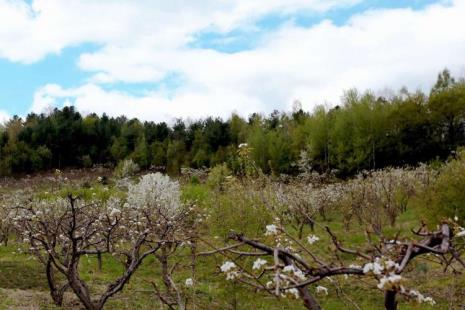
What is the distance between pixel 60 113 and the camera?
58594mm

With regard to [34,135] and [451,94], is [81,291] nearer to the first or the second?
[451,94]

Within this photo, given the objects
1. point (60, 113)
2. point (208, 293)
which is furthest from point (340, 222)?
point (60, 113)

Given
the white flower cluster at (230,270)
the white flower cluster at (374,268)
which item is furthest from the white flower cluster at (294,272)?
the white flower cluster at (374,268)

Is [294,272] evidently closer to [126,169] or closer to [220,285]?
[220,285]

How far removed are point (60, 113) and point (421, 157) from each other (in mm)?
39472

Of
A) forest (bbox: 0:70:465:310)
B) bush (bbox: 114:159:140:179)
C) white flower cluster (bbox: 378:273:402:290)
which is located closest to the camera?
white flower cluster (bbox: 378:273:402:290)

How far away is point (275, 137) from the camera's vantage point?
45.0 metres

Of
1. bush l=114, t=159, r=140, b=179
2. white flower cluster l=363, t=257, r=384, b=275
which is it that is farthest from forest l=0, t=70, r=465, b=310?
bush l=114, t=159, r=140, b=179

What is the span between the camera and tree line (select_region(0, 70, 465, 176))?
38.8 metres

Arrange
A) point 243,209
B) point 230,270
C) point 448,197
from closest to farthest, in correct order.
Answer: point 230,270, point 243,209, point 448,197

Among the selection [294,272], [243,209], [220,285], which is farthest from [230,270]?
[220,285]

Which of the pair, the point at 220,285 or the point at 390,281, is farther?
the point at 220,285

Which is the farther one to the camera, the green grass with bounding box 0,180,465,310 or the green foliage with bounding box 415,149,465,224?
the green foliage with bounding box 415,149,465,224

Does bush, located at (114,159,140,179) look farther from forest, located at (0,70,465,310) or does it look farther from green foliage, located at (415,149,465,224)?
green foliage, located at (415,149,465,224)
